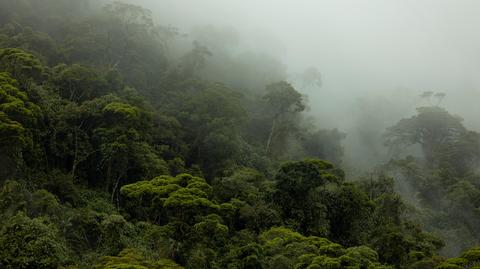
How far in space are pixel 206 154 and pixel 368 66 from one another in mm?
59871

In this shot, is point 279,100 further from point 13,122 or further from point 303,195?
point 13,122

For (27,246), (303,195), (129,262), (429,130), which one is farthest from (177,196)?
(429,130)

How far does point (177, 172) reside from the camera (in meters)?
34.5

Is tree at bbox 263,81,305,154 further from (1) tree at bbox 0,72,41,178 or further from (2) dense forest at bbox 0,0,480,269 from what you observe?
(1) tree at bbox 0,72,41,178

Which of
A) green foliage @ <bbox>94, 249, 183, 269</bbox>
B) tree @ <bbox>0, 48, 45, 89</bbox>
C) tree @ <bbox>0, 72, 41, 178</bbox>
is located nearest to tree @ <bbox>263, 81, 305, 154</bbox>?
tree @ <bbox>0, 48, 45, 89</bbox>

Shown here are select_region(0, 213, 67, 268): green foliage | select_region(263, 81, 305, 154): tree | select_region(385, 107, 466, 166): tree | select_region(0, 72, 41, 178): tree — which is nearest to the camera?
select_region(0, 213, 67, 268): green foliage

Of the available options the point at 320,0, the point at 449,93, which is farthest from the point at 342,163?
the point at 320,0

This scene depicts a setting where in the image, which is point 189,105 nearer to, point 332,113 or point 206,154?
point 206,154

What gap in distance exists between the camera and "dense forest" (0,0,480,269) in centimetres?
1998

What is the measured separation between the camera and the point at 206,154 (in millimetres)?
39906

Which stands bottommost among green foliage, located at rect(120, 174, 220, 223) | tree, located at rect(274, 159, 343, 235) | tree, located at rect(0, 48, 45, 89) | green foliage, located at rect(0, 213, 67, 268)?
green foliage, located at rect(0, 213, 67, 268)

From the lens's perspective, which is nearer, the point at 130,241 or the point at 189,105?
the point at 130,241

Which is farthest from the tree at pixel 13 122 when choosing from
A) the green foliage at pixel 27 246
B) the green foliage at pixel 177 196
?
the green foliage at pixel 27 246

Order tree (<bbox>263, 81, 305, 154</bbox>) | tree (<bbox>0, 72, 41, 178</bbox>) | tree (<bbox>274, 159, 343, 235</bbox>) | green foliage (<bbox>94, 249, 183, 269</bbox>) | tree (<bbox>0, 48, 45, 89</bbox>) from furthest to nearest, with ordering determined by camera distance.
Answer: tree (<bbox>263, 81, 305, 154</bbox>) < tree (<bbox>274, 159, 343, 235</bbox>) < tree (<bbox>0, 48, 45, 89</bbox>) < tree (<bbox>0, 72, 41, 178</bbox>) < green foliage (<bbox>94, 249, 183, 269</bbox>)
